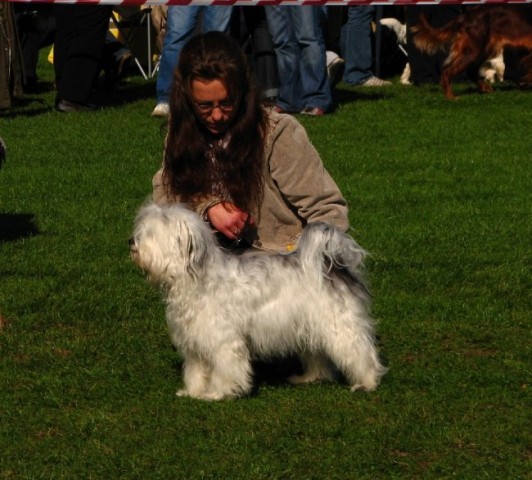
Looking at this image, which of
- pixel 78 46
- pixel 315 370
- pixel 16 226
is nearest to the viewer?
pixel 315 370

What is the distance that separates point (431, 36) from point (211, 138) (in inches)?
378

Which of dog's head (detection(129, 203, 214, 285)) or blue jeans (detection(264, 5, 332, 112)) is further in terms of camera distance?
blue jeans (detection(264, 5, 332, 112))

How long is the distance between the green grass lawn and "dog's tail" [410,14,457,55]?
3609mm

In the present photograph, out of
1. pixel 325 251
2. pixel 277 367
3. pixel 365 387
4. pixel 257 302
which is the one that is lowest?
pixel 277 367

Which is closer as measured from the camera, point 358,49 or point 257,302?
point 257,302

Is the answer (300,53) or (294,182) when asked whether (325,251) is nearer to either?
(294,182)

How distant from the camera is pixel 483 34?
45.1ft

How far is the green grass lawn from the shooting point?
4.07 meters

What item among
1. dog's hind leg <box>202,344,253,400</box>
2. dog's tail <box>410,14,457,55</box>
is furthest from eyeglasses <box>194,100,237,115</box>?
dog's tail <box>410,14,457,55</box>

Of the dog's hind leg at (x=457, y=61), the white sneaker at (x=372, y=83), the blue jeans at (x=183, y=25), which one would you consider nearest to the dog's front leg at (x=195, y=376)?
the blue jeans at (x=183, y=25)

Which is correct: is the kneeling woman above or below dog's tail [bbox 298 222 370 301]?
above

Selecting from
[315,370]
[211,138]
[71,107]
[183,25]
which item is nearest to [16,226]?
[211,138]

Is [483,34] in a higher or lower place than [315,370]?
lower

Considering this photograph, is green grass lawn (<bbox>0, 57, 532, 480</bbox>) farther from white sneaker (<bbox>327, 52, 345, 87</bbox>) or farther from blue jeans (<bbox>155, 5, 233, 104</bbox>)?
white sneaker (<bbox>327, 52, 345, 87</bbox>)
